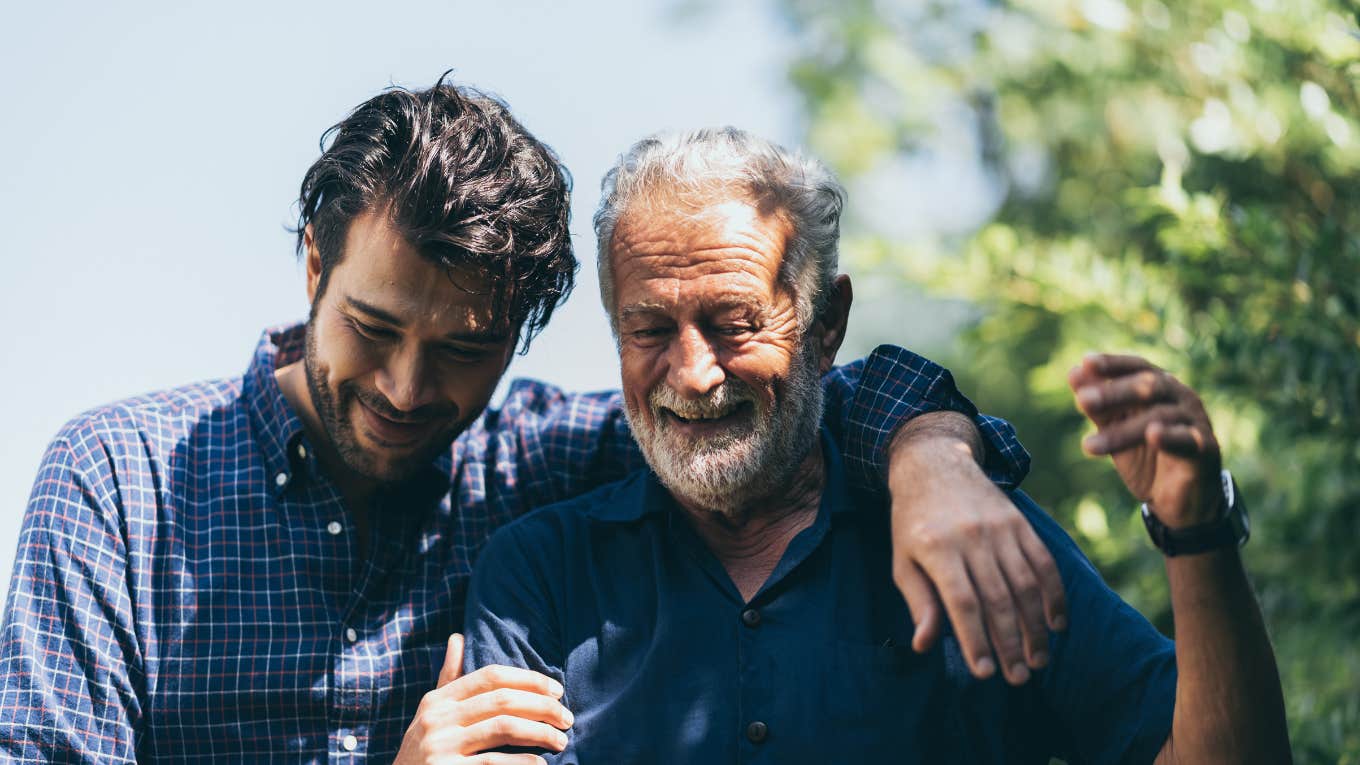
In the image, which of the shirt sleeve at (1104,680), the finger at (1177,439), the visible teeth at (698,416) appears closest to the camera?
the finger at (1177,439)

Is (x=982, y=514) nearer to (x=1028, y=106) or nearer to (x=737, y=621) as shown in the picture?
(x=737, y=621)

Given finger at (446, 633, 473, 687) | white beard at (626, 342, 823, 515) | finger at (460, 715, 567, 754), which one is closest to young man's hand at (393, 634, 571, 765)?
finger at (460, 715, 567, 754)

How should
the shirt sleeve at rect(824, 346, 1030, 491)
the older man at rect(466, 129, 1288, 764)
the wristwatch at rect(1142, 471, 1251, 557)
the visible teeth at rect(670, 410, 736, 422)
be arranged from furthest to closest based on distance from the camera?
the visible teeth at rect(670, 410, 736, 422) → the shirt sleeve at rect(824, 346, 1030, 491) → the older man at rect(466, 129, 1288, 764) → the wristwatch at rect(1142, 471, 1251, 557)

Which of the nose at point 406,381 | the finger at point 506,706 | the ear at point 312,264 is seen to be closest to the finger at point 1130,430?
the finger at point 506,706

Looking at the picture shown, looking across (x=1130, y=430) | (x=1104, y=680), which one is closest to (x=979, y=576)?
(x=1130, y=430)

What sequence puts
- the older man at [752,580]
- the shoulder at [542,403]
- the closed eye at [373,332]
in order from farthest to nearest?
the shoulder at [542,403] < the closed eye at [373,332] < the older man at [752,580]

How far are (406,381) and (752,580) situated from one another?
744mm

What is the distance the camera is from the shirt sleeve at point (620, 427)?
2.36 m

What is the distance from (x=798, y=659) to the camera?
7.22 ft

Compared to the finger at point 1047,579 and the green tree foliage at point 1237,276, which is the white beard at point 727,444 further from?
the green tree foliage at point 1237,276

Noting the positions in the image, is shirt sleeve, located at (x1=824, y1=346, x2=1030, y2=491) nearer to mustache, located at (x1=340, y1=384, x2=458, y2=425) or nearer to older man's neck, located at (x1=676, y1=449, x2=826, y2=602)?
older man's neck, located at (x1=676, y1=449, x2=826, y2=602)

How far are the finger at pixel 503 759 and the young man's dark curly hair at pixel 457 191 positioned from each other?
870 mm

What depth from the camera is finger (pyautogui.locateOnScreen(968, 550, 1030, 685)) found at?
1680 millimetres

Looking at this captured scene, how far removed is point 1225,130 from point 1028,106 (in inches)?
123
